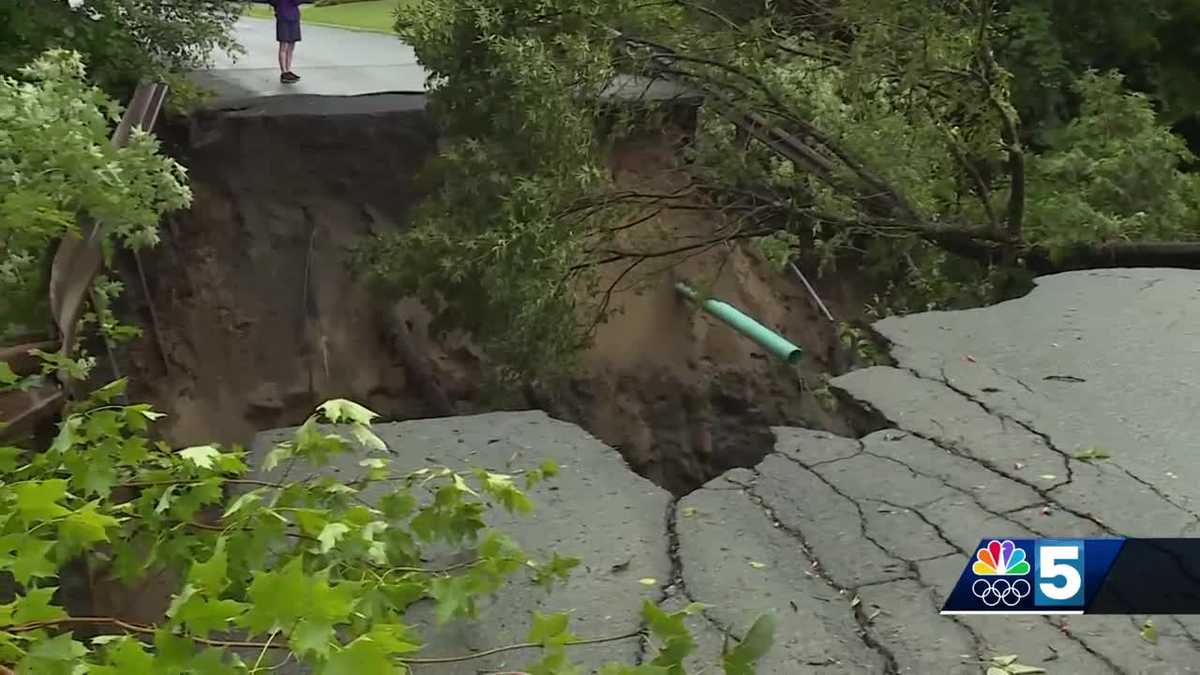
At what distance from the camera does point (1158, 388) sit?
11.5 ft

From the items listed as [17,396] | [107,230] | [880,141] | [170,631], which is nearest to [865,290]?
[880,141]

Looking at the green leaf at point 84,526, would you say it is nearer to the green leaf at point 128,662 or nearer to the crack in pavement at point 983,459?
the green leaf at point 128,662

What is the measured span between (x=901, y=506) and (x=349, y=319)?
20.2 feet

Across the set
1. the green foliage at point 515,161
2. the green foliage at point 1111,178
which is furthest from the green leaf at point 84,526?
the green foliage at point 1111,178

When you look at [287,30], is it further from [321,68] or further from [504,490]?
[504,490]

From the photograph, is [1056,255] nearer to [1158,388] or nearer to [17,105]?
[1158,388]

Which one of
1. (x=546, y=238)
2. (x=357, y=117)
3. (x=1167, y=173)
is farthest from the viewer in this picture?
(x=357, y=117)

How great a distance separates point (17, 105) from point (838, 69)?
4624mm

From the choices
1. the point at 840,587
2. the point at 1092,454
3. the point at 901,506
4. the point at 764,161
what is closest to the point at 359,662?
the point at 840,587

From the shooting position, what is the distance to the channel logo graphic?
2439 millimetres

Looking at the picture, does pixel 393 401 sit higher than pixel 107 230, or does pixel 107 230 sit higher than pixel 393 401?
pixel 107 230

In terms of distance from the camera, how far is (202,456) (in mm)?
2105

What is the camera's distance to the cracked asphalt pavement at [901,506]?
2.31 m

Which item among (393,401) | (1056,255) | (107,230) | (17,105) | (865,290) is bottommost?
(393,401)
